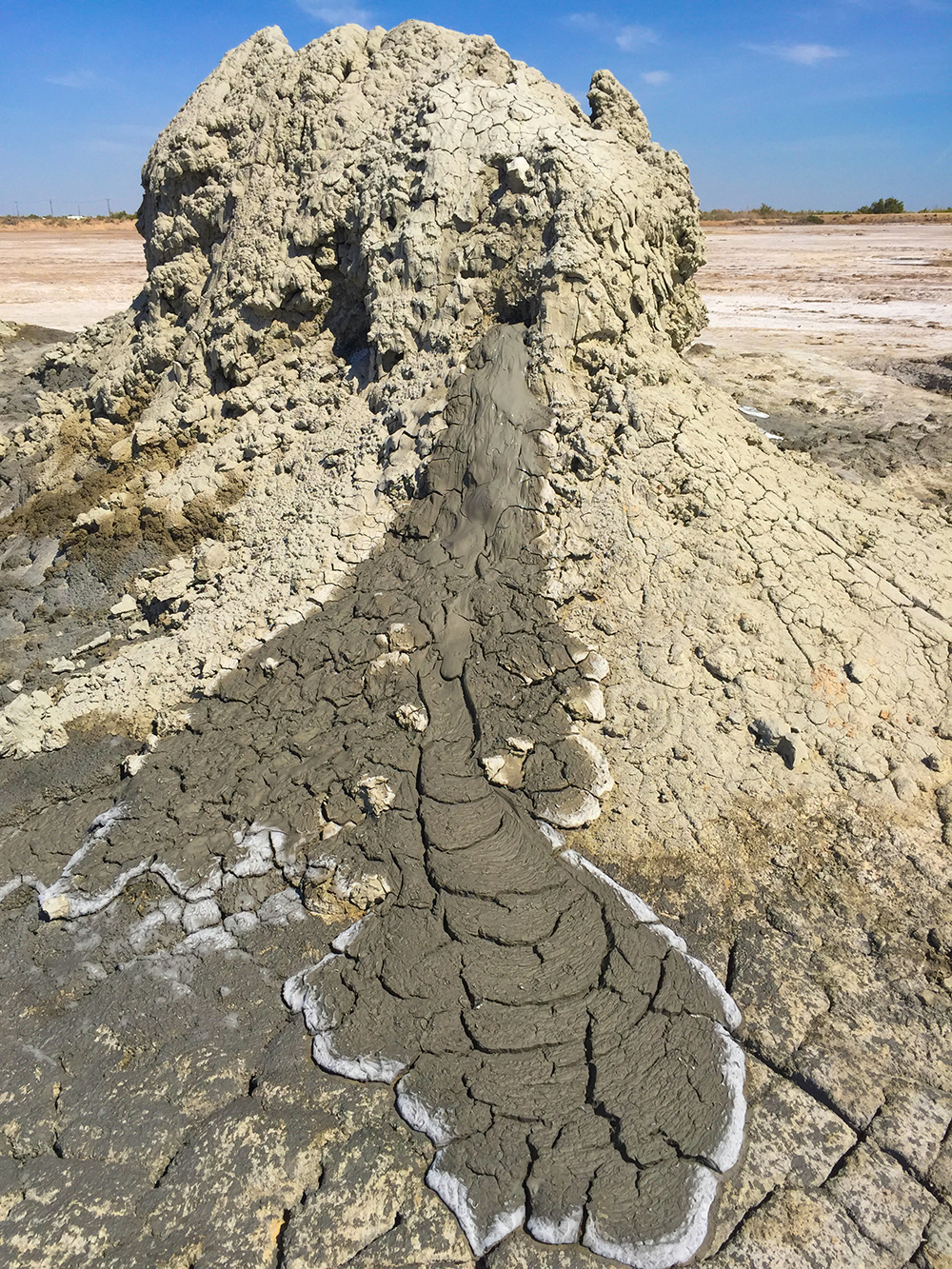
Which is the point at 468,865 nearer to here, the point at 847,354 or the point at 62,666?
the point at 62,666

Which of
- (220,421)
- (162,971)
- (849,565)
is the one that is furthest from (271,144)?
(162,971)

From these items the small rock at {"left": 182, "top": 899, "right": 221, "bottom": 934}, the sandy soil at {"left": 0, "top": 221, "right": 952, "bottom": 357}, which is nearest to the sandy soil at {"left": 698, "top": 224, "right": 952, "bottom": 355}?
the sandy soil at {"left": 0, "top": 221, "right": 952, "bottom": 357}

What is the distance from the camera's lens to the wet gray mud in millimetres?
2373

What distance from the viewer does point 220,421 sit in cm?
555

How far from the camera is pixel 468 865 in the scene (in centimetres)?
312

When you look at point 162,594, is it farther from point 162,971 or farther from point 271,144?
point 271,144

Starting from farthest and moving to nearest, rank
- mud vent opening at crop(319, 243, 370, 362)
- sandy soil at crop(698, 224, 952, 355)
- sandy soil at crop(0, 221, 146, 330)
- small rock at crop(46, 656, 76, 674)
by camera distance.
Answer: sandy soil at crop(0, 221, 146, 330), sandy soil at crop(698, 224, 952, 355), mud vent opening at crop(319, 243, 370, 362), small rock at crop(46, 656, 76, 674)

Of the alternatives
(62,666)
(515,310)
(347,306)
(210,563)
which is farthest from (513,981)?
(347,306)

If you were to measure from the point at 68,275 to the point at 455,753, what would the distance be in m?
20.3

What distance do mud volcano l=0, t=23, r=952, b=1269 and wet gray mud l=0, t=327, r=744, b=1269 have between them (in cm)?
2

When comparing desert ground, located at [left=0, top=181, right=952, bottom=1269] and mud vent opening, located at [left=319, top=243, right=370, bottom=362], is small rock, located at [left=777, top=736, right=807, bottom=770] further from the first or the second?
mud vent opening, located at [left=319, top=243, right=370, bottom=362]

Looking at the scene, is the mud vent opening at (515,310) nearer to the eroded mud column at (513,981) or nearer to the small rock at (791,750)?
the eroded mud column at (513,981)

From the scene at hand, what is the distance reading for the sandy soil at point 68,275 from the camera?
1438cm

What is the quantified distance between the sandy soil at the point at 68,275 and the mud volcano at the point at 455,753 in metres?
9.53
